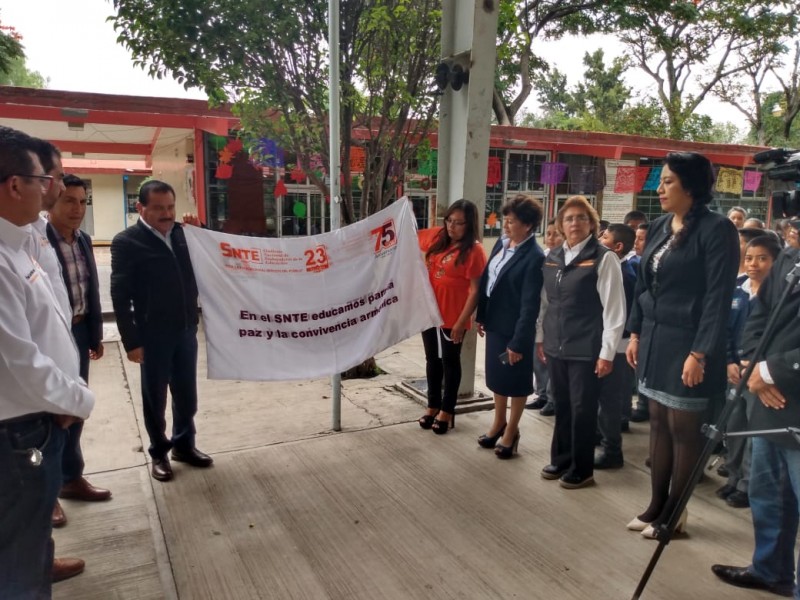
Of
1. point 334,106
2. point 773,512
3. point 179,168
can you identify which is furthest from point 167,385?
point 179,168

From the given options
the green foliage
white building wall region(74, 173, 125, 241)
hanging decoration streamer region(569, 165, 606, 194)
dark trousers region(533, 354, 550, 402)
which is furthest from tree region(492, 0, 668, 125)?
the green foliage

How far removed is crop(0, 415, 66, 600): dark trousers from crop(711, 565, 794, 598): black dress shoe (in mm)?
2781

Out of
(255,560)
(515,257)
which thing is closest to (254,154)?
(515,257)

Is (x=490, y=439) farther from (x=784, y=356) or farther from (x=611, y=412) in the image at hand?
(x=784, y=356)

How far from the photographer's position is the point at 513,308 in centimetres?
394

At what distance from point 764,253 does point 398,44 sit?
3.57 metres

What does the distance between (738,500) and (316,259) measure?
2969mm

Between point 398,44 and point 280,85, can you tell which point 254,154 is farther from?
point 398,44

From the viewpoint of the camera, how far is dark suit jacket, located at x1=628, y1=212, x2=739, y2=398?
271 cm

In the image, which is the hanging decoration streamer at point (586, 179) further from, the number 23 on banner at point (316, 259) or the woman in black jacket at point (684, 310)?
the woman in black jacket at point (684, 310)

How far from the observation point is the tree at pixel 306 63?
4.82 meters

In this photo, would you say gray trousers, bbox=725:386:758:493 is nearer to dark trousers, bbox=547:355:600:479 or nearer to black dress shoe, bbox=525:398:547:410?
dark trousers, bbox=547:355:600:479

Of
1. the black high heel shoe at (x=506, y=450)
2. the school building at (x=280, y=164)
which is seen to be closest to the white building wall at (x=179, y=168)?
the school building at (x=280, y=164)

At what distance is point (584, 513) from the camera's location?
332 centimetres
